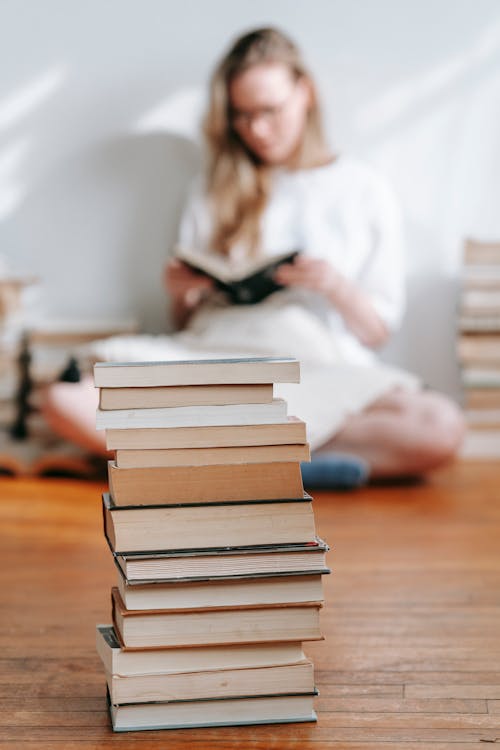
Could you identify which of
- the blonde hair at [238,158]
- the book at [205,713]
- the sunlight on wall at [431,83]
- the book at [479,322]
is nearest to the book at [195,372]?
the book at [205,713]

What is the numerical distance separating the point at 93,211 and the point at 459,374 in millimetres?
1305

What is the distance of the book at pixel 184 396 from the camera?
1185mm

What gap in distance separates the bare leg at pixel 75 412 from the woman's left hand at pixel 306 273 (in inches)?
24.4

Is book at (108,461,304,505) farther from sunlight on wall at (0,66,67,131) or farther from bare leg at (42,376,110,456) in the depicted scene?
sunlight on wall at (0,66,67,131)

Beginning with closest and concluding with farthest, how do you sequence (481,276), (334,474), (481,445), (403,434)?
1. (334,474)
2. (403,434)
3. (481,276)
4. (481,445)

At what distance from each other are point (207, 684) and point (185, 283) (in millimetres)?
1897

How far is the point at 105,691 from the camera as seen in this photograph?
1310 millimetres

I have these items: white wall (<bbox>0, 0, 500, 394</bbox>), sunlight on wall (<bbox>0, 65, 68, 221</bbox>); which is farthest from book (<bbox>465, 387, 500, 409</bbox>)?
sunlight on wall (<bbox>0, 65, 68, 221</bbox>)

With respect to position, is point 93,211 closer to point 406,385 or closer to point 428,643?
point 406,385

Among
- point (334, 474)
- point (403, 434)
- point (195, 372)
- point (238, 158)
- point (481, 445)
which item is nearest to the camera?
point (195, 372)

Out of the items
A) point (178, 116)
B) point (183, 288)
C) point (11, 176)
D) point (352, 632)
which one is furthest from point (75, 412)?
point (352, 632)

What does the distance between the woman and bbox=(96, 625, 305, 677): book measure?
1.51 m

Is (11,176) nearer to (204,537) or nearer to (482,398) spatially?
(482,398)

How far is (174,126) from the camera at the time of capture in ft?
11.1
